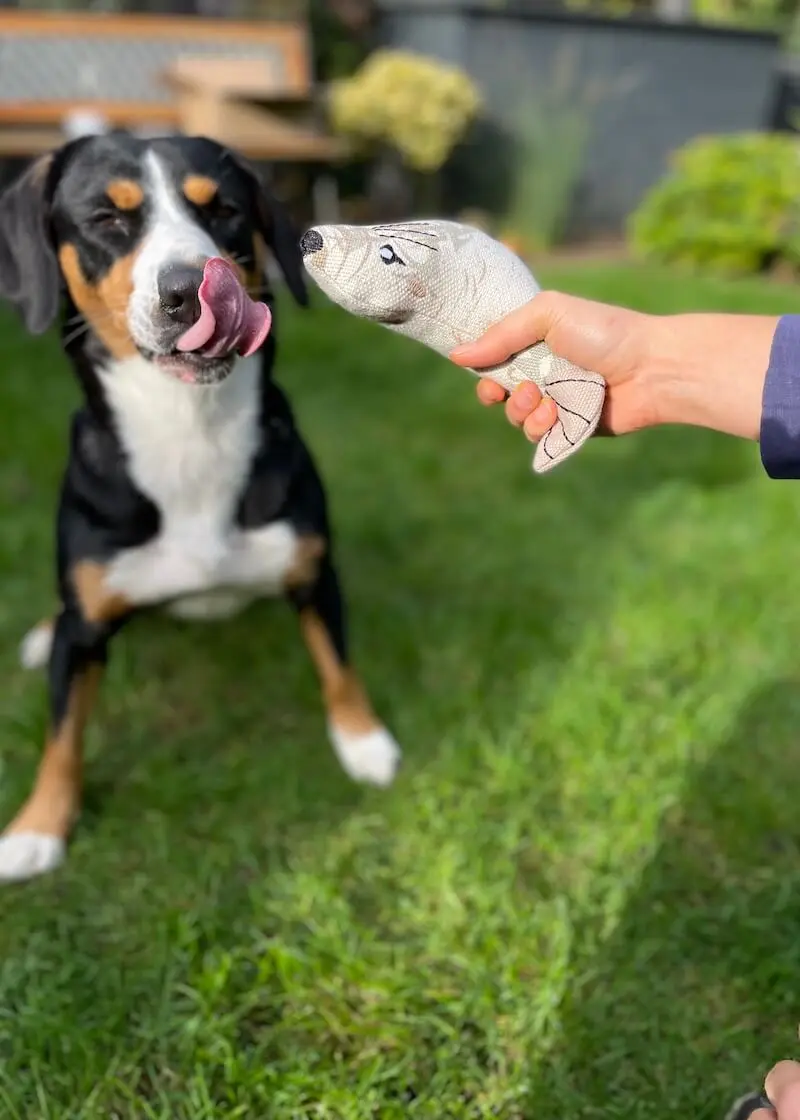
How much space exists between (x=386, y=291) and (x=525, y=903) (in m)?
1.12

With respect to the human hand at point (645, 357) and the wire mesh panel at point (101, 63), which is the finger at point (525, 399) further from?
the wire mesh panel at point (101, 63)

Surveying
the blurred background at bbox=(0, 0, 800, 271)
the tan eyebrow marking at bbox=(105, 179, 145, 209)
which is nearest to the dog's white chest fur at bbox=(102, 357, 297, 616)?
the tan eyebrow marking at bbox=(105, 179, 145, 209)

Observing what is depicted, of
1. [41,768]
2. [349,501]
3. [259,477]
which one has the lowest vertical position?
[349,501]

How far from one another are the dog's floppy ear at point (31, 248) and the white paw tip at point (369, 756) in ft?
3.41

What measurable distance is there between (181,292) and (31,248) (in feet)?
1.56

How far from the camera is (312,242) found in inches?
54.1

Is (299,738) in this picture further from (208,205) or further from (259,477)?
(208,205)

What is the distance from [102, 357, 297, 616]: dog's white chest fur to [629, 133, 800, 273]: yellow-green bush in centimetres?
463

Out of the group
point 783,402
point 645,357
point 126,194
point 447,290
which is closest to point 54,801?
point 126,194

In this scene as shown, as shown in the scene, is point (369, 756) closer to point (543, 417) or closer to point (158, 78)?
point (543, 417)

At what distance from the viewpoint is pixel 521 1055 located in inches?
61.3

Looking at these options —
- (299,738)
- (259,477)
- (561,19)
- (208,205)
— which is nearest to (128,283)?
(208,205)

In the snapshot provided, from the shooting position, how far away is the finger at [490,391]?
157 centimetres

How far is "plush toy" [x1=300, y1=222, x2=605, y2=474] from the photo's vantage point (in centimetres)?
137
